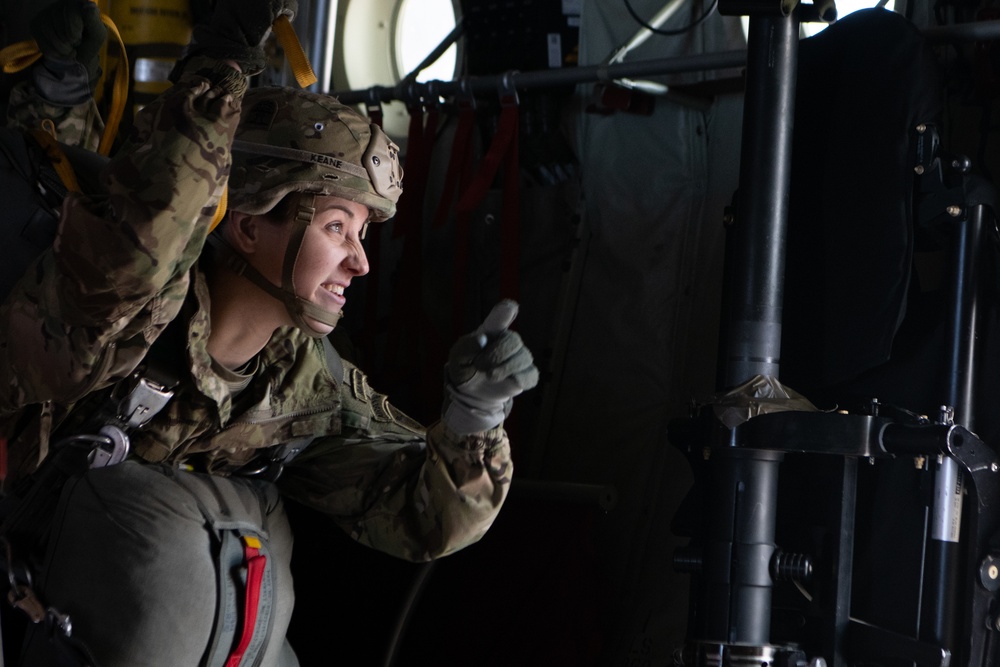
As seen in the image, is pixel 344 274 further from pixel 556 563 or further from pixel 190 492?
pixel 556 563

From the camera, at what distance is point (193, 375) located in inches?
67.9

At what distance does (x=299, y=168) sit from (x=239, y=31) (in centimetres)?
23

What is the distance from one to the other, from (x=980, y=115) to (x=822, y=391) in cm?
74

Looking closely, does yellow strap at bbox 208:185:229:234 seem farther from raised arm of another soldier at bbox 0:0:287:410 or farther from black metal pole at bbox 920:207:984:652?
black metal pole at bbox 920:207:984:652

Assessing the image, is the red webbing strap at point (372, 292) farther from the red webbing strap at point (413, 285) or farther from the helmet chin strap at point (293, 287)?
the helmet chin strap at point (293, 287)

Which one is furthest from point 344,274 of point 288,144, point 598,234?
point 598,234

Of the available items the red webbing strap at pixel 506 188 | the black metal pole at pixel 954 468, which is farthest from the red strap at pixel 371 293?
the black metal pole at pixel 954 468

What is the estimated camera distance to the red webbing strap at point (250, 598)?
5.88 ft

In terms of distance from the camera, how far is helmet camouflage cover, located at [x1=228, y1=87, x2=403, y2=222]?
1.75 m

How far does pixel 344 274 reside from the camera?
1.79m

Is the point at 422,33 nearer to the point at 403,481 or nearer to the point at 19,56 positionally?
the point at 19,56

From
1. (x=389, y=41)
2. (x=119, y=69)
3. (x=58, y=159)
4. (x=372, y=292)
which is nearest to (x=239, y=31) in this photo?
(x=58, y=159)

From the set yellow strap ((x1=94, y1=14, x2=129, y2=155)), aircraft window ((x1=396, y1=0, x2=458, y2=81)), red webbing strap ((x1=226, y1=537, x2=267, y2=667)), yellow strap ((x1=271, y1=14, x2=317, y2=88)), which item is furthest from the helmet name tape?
aircraft window ((x1=396, y1=0, x2=458, y2=81))

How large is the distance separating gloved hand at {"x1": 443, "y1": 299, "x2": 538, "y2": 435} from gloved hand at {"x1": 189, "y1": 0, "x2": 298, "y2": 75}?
54 centimetres
